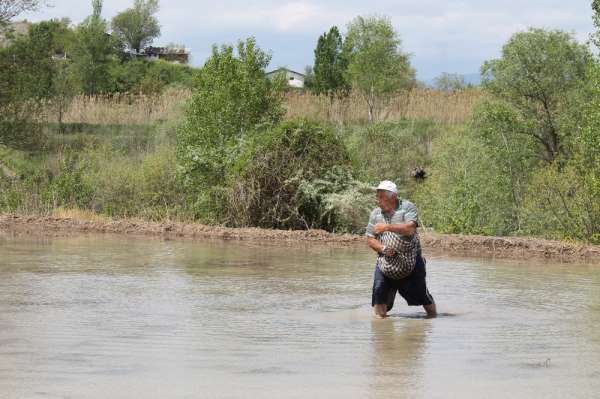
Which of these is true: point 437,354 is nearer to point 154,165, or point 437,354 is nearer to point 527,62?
point 154,165

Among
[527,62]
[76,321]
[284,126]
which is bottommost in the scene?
[76,321]

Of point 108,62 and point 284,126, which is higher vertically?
point 108,62

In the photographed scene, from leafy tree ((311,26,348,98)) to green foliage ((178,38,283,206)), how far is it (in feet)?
146

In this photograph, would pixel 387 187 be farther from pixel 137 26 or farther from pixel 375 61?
pixel 137 26

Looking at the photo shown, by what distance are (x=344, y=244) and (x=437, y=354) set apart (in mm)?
10897

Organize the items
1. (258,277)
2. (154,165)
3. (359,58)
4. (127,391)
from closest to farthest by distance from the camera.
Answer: (127,391)
(258,277)
(154,165)
(359,58)

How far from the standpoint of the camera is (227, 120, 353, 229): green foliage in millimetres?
22016

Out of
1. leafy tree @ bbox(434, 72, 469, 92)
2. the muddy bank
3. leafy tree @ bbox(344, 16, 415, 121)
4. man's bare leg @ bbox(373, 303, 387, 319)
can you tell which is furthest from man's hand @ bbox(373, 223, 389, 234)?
leafy tree @ bbox(434, 72, 469, 92)

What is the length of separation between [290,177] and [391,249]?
1133 centimetres

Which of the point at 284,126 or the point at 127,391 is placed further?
the point at 284,126

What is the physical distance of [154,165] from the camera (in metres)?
29.1

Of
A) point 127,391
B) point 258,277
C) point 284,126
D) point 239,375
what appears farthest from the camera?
point 284,126

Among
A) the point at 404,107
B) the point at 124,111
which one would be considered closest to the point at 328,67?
the point at 404,107

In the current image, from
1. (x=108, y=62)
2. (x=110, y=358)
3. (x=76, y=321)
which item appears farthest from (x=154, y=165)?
(x=108, y=62)
